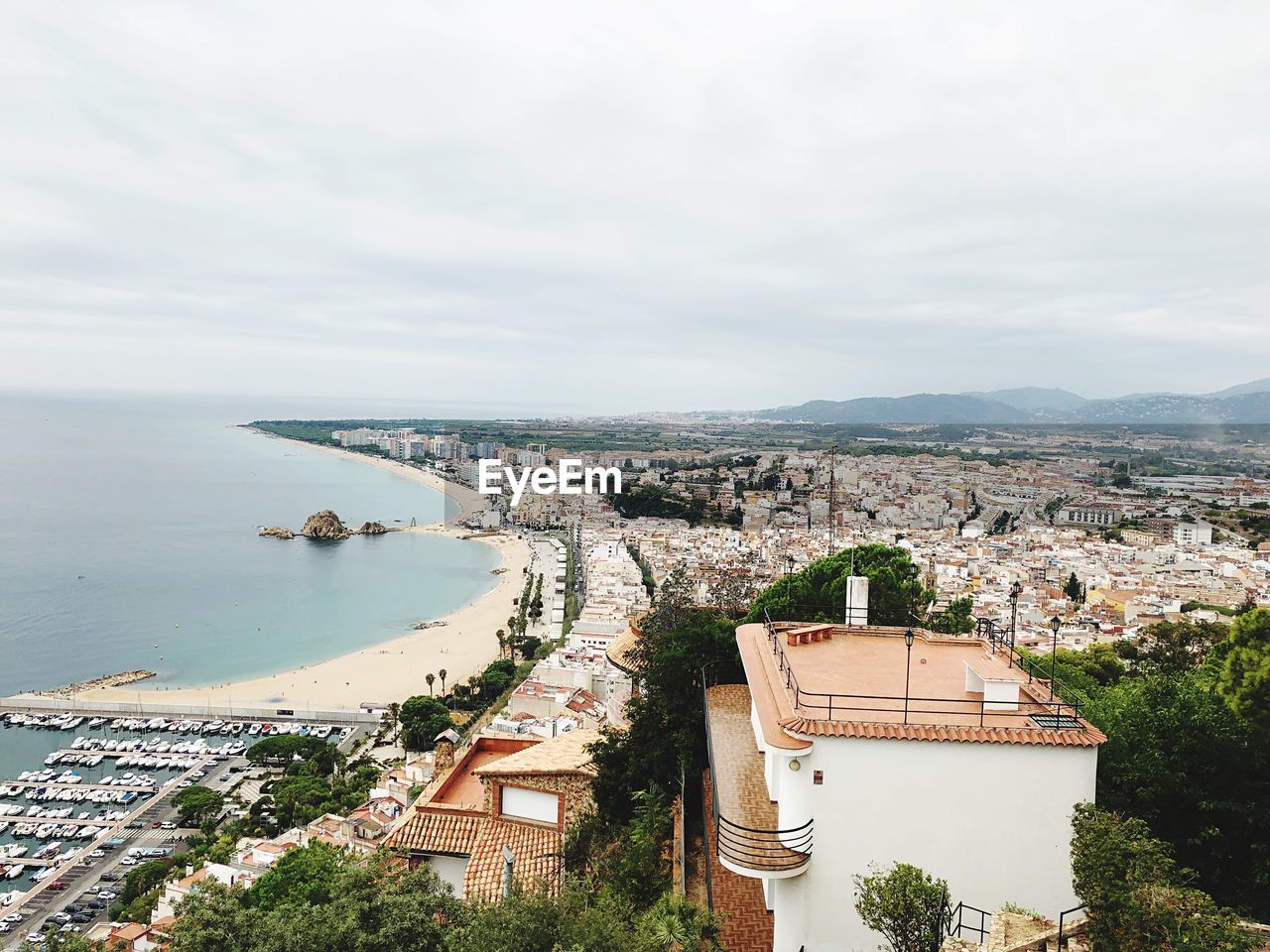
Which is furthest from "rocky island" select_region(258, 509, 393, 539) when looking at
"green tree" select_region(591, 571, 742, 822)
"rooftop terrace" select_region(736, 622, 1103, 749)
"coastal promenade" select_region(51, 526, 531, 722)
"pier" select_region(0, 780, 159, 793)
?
"rooftop terrace" select_region(736, 622, 1103, 749)

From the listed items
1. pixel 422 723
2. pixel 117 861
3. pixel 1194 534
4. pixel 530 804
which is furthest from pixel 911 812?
pixel 1194 534

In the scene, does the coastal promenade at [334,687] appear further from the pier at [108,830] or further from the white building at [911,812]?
the white building at [911,812]

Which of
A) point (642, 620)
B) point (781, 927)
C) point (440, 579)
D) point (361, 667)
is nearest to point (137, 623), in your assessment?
point (361, 667)

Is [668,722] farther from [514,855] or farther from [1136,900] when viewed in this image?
[1136,900]

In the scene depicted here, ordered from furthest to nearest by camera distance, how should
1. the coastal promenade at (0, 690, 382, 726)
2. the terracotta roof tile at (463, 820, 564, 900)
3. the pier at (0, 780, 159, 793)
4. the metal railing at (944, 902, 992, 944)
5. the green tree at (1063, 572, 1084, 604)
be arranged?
the green tree at (1063, 572, 1084, 604)
the coastal promenade at (0, 690, 382, 726)
the pier at (0, 780, 159, 793)
the terracotta roof tile at (463, 820, 564, 900)
the metal railing at (944, 902, 992, 944)

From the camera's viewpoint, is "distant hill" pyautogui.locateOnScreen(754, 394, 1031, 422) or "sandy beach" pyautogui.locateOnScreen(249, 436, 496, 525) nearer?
"sandy beach" pyautogui.locateOnScreen(249, 436, 496, 525)

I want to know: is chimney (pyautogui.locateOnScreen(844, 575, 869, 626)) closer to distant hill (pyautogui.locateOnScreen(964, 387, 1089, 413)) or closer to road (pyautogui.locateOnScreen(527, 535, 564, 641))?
road (pyautogui.locateOnScreen(527, 535, 564, 641))
